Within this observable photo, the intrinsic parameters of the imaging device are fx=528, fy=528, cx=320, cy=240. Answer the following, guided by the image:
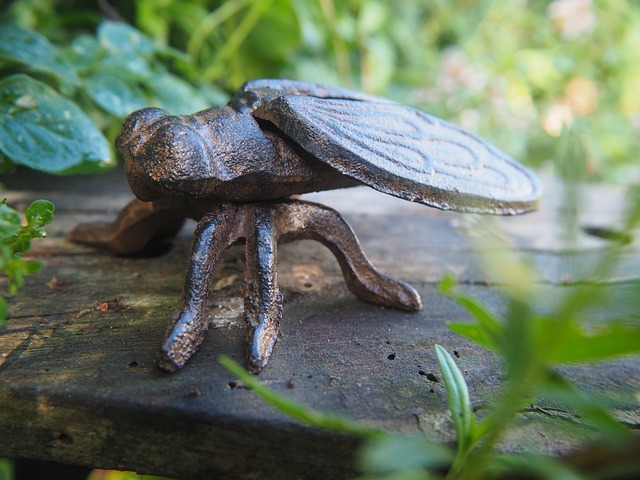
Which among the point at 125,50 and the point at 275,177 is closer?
the point at 275,177

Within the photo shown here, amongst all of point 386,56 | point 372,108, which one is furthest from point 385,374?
point 386,56

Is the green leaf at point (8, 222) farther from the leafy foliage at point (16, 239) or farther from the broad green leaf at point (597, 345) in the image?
the broad green leaf at point (597, 345)

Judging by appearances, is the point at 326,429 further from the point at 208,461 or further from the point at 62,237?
the point at 62,237

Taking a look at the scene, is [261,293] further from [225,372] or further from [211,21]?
[211,21]

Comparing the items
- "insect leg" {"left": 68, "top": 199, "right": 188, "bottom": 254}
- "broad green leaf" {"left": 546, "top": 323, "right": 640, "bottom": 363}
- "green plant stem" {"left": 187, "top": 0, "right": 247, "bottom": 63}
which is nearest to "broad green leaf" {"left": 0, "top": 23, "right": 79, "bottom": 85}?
"insect leg" {"left": 68, "top": 199, "right": 188, "bottom": 254}

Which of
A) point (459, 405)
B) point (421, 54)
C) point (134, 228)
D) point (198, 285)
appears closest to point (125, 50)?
point (134, 228)

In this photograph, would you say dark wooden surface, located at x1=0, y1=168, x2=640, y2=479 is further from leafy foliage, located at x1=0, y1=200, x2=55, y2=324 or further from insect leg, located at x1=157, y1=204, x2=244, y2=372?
leafy foliage, located at x1=0, y1=200, x2=55, y2=324

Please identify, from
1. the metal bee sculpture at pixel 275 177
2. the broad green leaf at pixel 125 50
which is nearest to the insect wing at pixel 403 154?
the metal bee sculpture at pixel 275 177
